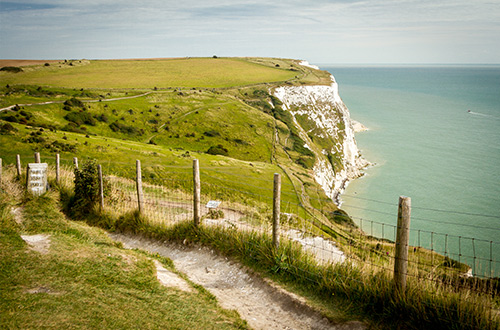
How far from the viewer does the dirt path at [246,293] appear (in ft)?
27.7

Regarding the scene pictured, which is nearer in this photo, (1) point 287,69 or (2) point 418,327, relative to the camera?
(2) point 418,327

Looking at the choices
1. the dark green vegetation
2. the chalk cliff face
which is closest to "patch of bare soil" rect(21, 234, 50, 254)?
the dark green vegetation

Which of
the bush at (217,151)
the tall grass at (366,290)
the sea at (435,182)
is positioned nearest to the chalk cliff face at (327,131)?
the sea at (435,182)

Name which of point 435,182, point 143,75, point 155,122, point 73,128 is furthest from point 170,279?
point 143,75

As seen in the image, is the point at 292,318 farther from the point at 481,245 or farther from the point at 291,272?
the point at 481,245

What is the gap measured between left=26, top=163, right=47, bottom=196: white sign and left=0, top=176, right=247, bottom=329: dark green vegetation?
492 cm

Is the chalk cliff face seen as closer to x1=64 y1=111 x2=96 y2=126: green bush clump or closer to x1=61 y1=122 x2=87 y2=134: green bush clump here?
x1=61 y1=122 x2=87 y2=134: green bush clump

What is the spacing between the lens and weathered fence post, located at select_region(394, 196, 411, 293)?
7723mm

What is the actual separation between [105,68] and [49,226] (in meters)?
175

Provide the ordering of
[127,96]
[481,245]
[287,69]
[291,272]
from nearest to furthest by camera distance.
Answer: [291,272] < [481,245] < [127,96] < [287,69]

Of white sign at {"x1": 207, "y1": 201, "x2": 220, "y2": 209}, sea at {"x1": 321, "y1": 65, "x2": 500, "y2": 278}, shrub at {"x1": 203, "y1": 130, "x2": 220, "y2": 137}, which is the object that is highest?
white sign at {"x1": 207, "y1": 201, "x2": 220, "y2": 209}

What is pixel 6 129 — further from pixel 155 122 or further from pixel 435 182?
pixel 435 182

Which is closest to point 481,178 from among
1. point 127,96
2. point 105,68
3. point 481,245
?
point 481,245

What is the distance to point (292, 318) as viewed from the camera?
8680 millimetres
